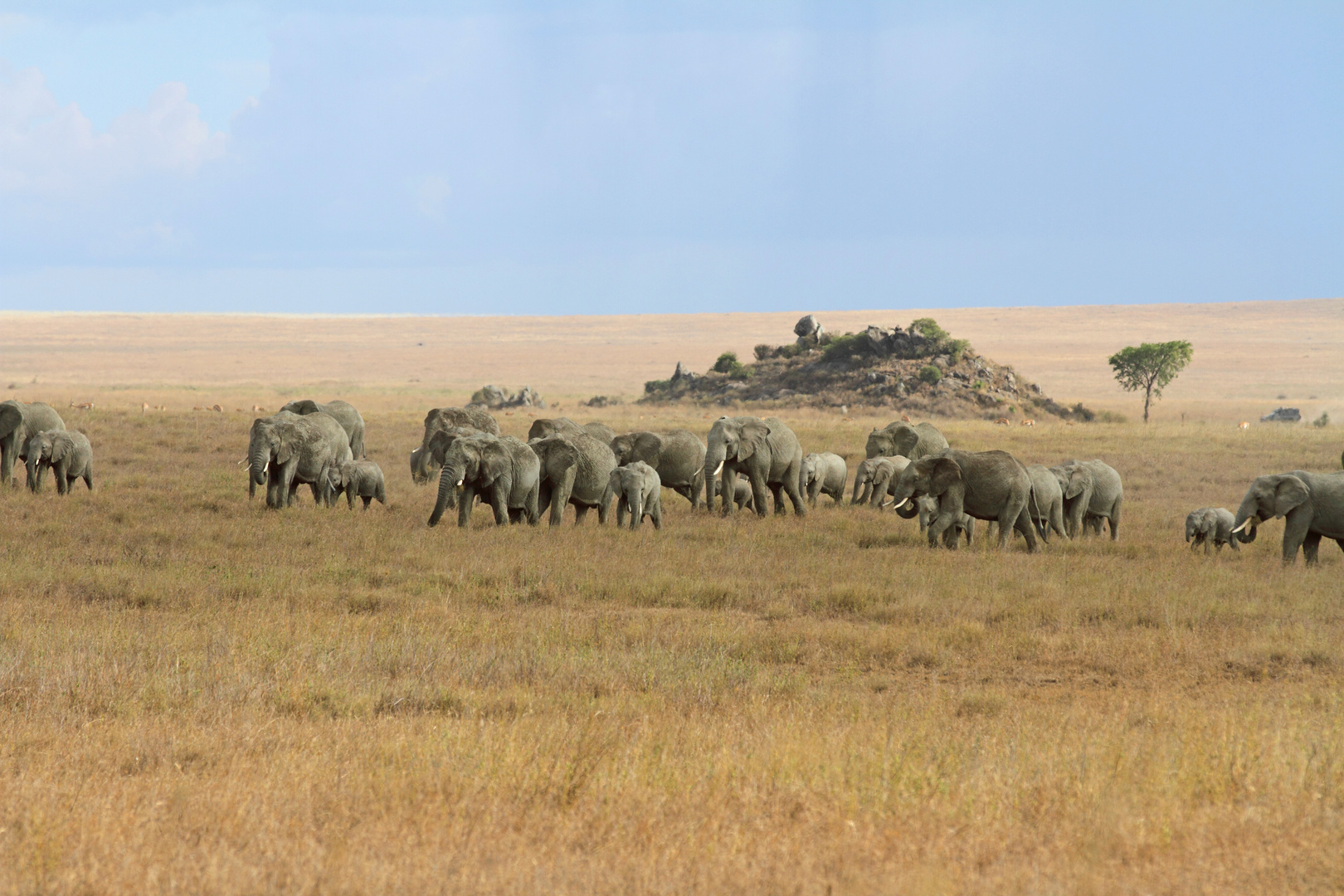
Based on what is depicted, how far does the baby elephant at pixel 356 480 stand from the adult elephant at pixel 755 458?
5886 mm

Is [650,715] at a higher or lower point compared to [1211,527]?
higher

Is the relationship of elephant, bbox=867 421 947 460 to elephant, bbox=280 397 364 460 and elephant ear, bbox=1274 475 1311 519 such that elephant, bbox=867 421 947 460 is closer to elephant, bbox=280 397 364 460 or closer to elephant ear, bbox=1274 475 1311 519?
elephant ear, bbox=1274 475 1311 519

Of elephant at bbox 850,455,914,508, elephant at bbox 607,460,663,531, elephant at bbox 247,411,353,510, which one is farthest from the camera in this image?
elephant at bbox 850,455,914,508

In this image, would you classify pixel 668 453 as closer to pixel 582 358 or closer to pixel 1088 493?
pixel 1088 493

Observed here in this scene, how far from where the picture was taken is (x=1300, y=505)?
1509cm

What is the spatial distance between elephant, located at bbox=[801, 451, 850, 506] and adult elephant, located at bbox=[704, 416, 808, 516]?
1.26 meters

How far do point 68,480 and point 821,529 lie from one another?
43.8 feet

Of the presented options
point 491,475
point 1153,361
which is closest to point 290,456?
point 491,475

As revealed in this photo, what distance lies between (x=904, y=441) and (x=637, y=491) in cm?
925

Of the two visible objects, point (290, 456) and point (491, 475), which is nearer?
point (491, 475)

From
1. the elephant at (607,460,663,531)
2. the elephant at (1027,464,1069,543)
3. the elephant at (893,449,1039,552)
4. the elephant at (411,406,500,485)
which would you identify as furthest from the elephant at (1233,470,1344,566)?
the elephant at (411,406,500,485)

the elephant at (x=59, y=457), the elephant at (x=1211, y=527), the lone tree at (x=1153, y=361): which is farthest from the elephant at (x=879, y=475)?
the lone tree at (x=1153, y=361)

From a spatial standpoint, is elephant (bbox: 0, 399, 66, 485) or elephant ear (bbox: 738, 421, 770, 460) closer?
elephant ear (bbox: 738, 421, 770, 460)

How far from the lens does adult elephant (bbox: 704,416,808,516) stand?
794 inches
